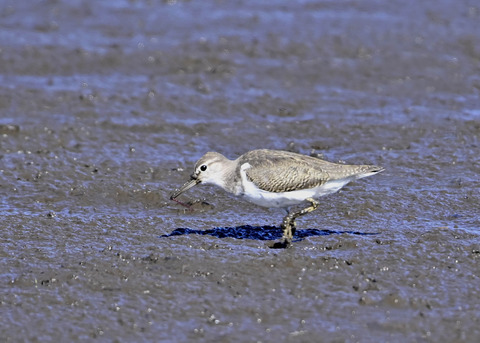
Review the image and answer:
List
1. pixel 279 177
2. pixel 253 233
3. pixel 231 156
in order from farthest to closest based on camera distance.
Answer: pixel 231 156 < pixel 253 233 < pixel 279 177

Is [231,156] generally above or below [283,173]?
below

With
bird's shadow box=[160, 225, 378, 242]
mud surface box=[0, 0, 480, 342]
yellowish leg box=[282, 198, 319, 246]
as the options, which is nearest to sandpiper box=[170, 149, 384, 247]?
yellowish leg box=[282, 198, 319, 246]

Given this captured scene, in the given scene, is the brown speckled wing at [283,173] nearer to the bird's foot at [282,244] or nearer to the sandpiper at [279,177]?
the sandpiper at [279,177]

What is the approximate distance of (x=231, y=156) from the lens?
11266 millimetres

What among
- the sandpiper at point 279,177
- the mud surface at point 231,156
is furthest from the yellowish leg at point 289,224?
the mud surface at point 231,156

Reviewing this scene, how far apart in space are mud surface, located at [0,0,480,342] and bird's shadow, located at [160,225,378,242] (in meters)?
0.04

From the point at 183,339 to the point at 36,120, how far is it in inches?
260

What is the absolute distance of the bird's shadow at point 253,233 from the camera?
28.7ft

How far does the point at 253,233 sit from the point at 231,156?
2.59 meters

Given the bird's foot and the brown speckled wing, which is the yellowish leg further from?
the brown speckled wing

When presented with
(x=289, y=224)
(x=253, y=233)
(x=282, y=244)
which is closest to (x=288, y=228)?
(x=289, y=224)

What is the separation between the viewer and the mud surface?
7031 millimetres

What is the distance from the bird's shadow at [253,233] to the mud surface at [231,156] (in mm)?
39

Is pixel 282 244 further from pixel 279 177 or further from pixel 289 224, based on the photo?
pixel 279 177
